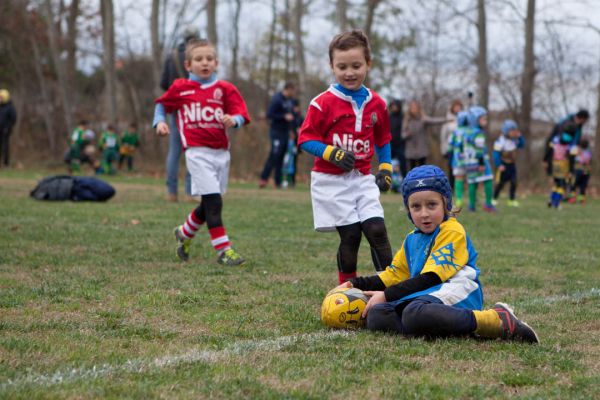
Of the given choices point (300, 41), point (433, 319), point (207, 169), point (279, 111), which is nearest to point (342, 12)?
point (300, 41)

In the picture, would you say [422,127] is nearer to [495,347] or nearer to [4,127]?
[4,127]

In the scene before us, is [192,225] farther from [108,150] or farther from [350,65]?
[108,150]

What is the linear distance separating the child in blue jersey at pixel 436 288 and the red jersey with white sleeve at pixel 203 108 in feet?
9.90

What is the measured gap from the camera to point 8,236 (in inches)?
309

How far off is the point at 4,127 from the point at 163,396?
2056 centimetres

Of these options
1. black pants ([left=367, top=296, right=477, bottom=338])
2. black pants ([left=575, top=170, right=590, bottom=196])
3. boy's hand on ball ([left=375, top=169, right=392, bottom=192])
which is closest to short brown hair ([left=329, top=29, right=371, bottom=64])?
boy's hand on ball ([left=375, top=169, right=392, bottom=192])

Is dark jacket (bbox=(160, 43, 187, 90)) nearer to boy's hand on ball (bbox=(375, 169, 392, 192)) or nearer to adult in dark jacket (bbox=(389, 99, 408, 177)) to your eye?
adult in dark jacket (bbox=(389, 99, 408, 177))

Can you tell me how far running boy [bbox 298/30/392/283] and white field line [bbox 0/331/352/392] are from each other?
109 centimetres

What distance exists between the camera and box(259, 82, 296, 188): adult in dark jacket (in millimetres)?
17141

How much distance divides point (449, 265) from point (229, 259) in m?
2.87

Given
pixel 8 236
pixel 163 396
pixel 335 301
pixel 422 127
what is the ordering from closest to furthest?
pixel 163 396, pixel 335 301, pixel 8 236, pixel 422 127

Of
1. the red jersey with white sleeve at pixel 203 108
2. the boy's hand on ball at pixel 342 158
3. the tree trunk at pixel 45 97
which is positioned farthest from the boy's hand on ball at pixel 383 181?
the tree trunk at pixel 45 97

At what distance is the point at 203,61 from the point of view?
6984mm

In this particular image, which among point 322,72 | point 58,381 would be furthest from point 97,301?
point 322,72
